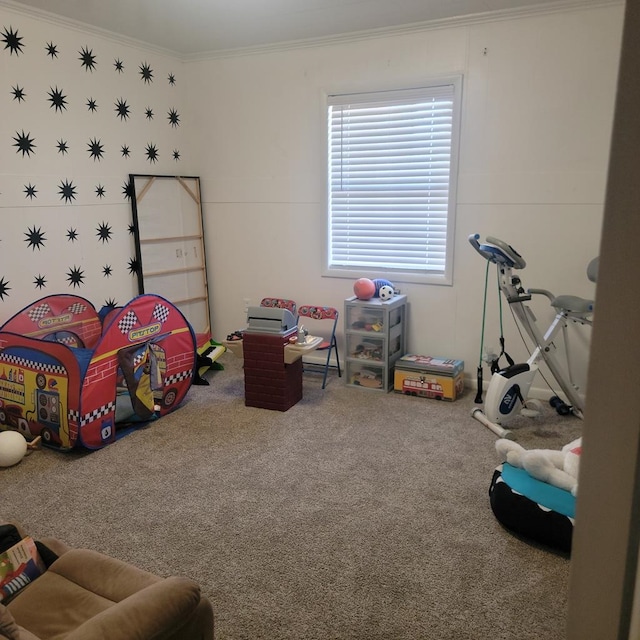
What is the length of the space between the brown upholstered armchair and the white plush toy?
1548 millimetres

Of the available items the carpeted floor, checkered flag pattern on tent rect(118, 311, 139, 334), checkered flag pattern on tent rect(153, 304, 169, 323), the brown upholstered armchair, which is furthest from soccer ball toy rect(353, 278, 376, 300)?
the brown upholstered armchair

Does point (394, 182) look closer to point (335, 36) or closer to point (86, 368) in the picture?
point (335, 36)

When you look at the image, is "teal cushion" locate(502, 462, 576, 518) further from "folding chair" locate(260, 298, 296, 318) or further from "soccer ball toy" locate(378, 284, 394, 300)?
"folding chair" locate(260, 298, 296, 318)

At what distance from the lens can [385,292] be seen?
13.8 feet

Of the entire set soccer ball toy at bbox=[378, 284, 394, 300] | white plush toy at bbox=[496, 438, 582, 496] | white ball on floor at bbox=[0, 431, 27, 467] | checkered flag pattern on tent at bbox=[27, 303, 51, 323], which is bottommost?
white ball on floor at bbox=[0, 431, 27, 467]

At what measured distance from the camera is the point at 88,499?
2.78 m

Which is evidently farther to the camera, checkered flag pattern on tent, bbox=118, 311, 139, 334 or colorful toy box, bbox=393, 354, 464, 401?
colorful toy box, bbox=393, 354, 464, 401

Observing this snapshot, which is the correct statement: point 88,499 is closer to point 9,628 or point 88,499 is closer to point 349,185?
point 9,628

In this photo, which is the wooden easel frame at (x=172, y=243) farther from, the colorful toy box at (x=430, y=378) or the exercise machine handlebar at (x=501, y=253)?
the exercise machine handlebar at (x=501, y=253)

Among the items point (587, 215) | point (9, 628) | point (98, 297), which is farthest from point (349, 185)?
point (9, 628)

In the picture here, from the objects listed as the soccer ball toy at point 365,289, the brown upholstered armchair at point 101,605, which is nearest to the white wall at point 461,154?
the soccer ball toy at point 365,289

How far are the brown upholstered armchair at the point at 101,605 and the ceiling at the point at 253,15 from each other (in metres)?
3.30

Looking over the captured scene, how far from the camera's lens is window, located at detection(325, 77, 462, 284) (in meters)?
4.11

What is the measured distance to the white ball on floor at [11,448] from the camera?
3041 millimetres
